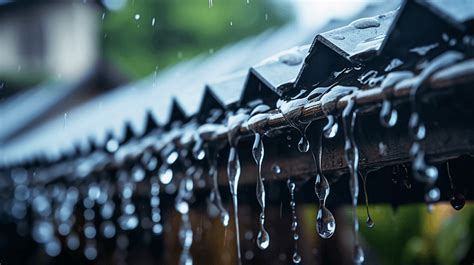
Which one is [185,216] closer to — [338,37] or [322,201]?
[322,201]

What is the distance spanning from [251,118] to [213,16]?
2152cm

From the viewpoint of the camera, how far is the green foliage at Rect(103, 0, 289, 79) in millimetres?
23172

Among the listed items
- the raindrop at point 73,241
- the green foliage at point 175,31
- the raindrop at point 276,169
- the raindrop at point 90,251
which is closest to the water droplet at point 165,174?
the raindrop at point 276,169

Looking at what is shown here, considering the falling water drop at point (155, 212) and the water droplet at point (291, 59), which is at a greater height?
→ the water droplet at point (291, 59)

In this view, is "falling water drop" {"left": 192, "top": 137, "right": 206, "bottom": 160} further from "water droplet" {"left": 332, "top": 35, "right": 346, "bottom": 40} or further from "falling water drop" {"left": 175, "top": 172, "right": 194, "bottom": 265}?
"water droplet" {"left": 332, "top": 35, "right": 346, "bottom": 40}

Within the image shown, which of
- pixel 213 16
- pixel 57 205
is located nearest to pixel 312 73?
pixel 57 205

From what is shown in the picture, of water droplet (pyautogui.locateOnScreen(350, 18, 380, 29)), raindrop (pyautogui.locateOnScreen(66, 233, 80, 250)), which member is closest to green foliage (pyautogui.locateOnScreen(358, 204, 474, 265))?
raindrop (pyautogui.locateOnScreen(66, 233, 80, 250))

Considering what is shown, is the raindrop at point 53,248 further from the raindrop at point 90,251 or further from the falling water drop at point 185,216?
the falling water drop at point 185,216

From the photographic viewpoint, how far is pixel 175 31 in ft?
77.3

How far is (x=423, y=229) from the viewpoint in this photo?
6617 millimetres

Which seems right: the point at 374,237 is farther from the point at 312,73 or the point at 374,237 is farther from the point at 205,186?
the point at 312,73

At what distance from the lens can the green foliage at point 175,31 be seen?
23.2m

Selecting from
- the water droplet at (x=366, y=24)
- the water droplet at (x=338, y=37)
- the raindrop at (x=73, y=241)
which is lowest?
the raindrop at (x=73, y=241)

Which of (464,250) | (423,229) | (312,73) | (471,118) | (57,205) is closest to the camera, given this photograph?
(471,118)
